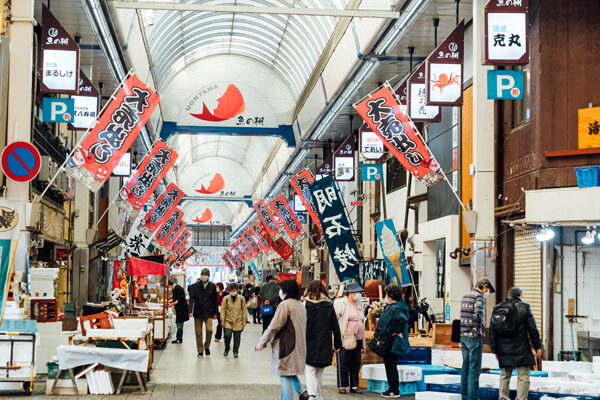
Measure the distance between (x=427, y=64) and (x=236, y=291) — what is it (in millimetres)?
6076

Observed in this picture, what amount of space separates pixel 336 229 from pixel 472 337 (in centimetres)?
709

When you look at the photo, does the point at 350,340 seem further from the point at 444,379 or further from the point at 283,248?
the point at 283,248

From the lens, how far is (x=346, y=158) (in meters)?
25.7

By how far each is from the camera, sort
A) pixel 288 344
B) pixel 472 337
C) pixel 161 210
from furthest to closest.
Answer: pixel 161 210, pixel 472 337, pixel 288 344

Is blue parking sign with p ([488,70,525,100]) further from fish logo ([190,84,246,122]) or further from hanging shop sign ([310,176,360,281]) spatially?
fish logo ([190,84,246,122])

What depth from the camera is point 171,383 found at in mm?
12312

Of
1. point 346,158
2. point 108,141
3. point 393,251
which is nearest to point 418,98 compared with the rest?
point 393,251

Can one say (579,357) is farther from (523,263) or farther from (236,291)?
(236,291)

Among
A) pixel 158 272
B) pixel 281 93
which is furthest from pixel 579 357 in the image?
pixel 281 93

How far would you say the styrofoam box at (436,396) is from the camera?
34.7 ft

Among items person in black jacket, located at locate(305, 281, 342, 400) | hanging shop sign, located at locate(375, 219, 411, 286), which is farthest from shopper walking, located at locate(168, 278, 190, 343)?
person in black jacket, located at locate(305, 281, 342, 400)

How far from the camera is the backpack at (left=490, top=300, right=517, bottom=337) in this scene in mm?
9867

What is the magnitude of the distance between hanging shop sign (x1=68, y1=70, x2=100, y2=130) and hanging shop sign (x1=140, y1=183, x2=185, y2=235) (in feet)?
24.7

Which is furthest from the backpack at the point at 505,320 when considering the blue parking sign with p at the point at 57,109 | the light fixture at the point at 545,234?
the blue parking sign with p at the point at 57,109
